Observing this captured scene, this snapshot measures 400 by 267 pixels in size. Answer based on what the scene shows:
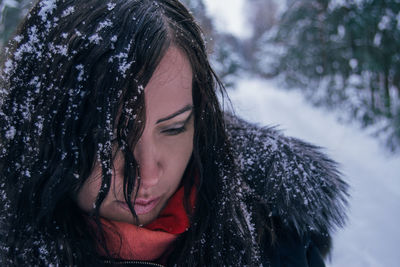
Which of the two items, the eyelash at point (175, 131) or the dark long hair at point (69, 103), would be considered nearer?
the dark long hair at point (69, 103)

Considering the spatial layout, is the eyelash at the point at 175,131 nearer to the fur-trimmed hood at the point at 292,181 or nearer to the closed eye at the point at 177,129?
the closed eye at the point at 177,129

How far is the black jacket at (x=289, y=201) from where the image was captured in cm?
152

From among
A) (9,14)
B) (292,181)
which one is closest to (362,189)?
(292,181)

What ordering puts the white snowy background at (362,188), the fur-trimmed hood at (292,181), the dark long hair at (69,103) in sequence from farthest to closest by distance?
the white snowy background at (362,188) < the fur-trimmed hood at (292,181) < the dark long hair at (69,103)

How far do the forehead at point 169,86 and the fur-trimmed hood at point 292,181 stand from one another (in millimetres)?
606

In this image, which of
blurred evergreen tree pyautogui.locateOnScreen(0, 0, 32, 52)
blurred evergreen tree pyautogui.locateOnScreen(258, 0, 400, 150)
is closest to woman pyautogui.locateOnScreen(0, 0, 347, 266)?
blurred evergreen tree pyautogui.locateOnScreen(258, 0, 400, 150)

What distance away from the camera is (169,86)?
3.76ft

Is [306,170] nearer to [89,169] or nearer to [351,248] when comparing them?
[89,169]

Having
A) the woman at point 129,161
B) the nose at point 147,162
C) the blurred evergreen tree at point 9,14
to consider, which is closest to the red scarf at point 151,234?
the woman at point 129,161

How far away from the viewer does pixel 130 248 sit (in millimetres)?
1351

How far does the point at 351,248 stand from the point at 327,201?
1.83 meters

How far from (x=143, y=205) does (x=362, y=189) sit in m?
4.05

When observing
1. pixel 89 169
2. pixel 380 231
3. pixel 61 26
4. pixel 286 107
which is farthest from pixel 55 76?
pixel 286 107

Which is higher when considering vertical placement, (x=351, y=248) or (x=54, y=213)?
(x=351, y=248)
